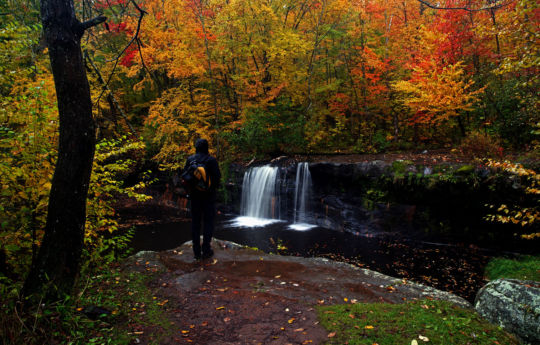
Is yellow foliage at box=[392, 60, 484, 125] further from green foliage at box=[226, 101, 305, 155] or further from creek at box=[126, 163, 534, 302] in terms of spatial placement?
green foliage at box=[226, 101, 305, 155]

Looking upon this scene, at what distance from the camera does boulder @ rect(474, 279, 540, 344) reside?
3605mm

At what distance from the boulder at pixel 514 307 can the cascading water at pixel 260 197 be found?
32.2 feet

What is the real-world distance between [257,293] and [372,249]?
651 cm

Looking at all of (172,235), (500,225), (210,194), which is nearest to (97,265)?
(210,194)

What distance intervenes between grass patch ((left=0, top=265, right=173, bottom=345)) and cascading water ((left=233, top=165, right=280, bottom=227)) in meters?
9.50

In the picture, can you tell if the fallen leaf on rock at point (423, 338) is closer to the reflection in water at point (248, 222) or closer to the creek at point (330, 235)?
the creek at point (330, 235)

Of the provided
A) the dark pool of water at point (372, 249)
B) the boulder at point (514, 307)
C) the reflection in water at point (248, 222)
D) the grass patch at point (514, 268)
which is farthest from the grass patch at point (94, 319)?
the reflection in water at point (248, 222)

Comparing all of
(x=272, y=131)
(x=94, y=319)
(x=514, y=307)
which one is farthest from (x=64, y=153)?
(x=272, y=131)

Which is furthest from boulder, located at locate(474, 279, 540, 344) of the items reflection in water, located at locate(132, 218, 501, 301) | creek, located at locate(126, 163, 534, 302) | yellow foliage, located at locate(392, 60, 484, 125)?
yellow foliage, located at locate(392, 60, 484, 125)

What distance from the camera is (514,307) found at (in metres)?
3.76

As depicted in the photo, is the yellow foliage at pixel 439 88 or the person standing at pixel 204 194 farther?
the yellow foliage at pixel 439 88

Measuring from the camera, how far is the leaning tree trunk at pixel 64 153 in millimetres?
2770

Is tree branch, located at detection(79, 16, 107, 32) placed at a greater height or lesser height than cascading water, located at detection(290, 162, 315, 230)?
greater

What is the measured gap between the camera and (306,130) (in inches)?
590
